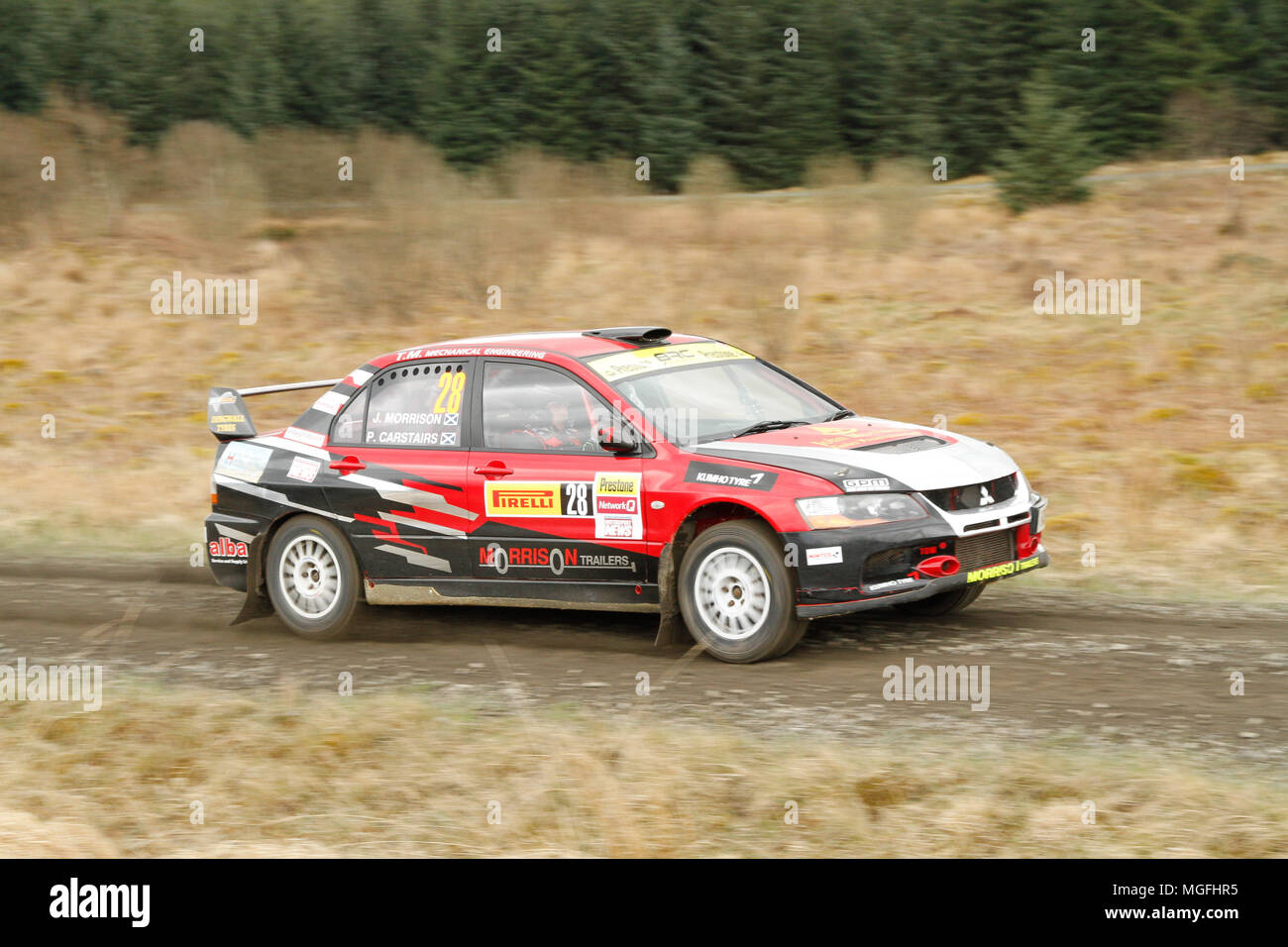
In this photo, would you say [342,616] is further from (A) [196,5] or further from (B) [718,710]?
(A) [196,5]

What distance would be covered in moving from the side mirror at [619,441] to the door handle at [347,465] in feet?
5.45

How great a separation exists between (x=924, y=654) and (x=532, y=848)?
3.11 meters

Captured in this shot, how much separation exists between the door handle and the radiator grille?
3.55 meters

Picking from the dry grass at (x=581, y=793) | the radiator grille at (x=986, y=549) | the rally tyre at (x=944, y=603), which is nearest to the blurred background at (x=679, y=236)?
the dry grass at (x=581, y=793)

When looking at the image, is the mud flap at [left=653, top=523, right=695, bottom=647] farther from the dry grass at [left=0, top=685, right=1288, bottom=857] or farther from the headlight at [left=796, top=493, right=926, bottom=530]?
the dry grass at [left=0, top=685, right=1288, bottom=857]

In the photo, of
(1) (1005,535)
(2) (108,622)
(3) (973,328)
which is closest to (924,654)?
(1) (1005,535)

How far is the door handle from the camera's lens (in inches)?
356

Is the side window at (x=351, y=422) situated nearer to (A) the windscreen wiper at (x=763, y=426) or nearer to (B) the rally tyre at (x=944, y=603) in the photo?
(A) the windscreen wiper at (x=763, y=426)

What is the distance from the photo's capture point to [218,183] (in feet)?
77.8

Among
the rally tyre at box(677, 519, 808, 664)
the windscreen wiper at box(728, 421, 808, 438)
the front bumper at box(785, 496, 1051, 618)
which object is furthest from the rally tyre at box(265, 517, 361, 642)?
the front bumper at box(785, 496, 1051, 618)

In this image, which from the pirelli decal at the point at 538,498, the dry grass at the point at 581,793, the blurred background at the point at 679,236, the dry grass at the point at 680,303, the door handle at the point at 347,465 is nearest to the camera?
the dry grass at the point at 581,793

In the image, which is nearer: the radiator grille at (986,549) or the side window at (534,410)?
the radiator grille at (986,549)

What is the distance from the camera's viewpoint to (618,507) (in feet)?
26.9

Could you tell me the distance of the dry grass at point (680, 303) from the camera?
43.3ft
